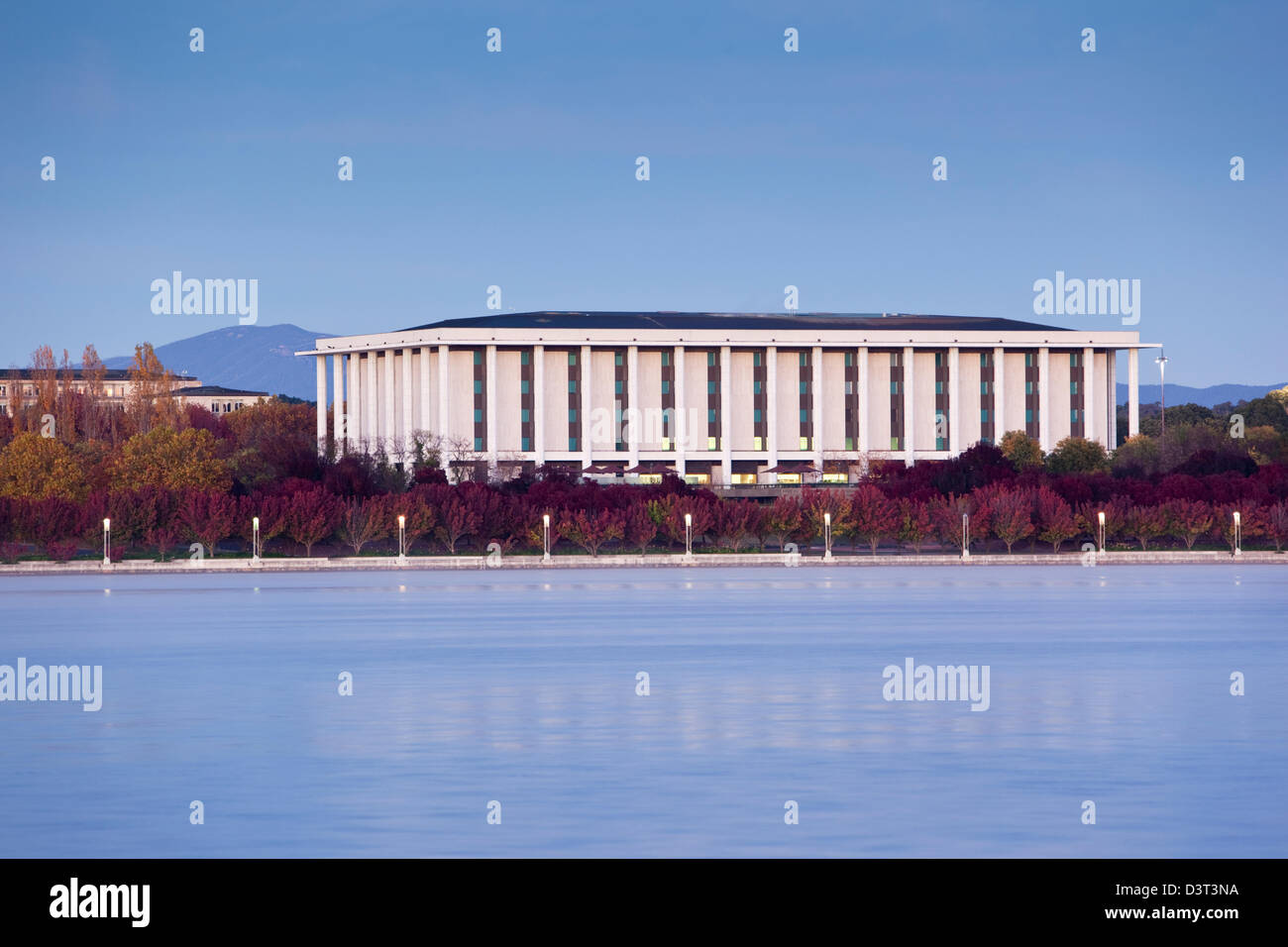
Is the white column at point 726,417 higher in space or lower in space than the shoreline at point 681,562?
higher

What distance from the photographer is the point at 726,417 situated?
121125 mm

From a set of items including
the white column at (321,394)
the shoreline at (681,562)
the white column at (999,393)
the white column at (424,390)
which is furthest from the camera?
the white column at (321,394)

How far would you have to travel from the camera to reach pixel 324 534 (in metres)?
77.6

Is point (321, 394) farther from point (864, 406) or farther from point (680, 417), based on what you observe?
point (864, 406)

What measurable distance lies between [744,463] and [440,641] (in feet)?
289

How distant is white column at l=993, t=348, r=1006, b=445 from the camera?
124375 millimetres

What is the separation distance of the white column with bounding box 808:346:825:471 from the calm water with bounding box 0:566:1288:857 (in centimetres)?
7790

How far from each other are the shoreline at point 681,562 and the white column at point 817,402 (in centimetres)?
4205

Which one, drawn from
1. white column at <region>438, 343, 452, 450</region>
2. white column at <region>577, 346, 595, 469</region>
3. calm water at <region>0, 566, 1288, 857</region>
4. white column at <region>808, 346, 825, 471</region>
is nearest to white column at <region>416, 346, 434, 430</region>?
white column at <region>438, 343, 452, 450</region>

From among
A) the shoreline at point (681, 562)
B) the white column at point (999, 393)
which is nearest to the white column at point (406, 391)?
the white column at point (999, 393)

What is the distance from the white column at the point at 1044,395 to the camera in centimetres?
12544

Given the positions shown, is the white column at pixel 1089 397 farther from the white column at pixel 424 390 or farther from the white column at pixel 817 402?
the white column at pixel 424 390

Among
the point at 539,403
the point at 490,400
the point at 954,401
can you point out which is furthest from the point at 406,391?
the point at 954,401
